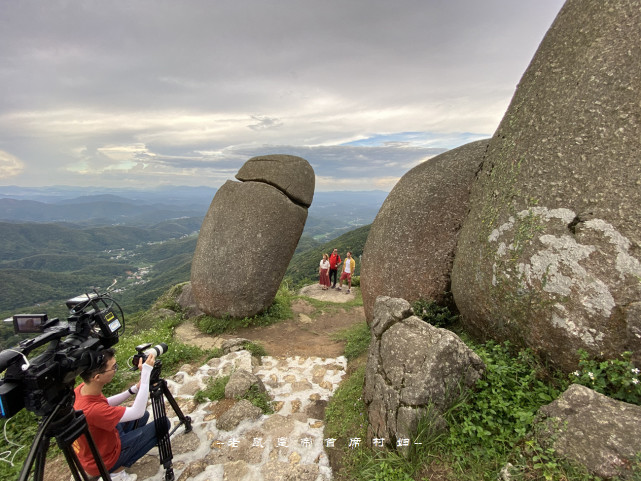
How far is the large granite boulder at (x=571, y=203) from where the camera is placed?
3.63m

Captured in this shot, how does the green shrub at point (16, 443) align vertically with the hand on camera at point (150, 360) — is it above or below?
below

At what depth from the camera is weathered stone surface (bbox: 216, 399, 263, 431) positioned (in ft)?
16.9

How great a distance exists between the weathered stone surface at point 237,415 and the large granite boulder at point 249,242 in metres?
5.21

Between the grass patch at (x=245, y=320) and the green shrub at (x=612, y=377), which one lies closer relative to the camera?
the green shrub at (x=612, y=377)

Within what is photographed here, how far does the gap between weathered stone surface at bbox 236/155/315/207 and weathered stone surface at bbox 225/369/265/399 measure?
6.58 m

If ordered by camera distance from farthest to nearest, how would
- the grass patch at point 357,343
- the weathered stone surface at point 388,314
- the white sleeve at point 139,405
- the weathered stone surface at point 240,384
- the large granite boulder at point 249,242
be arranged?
the large granite boulder at point 249,242
the grass patch at point 357,343
the weathered stone surface at point 240,384
the weathered stone surface at point 388,314
the white sleeve at point 139,405

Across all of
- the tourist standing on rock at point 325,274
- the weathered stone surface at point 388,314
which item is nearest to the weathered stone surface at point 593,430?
the weathered stone surface at point 388,314

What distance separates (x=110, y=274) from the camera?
15362cm

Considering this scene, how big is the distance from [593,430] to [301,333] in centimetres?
833

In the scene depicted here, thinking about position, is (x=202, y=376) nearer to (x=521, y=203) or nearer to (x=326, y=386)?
(x=326, y=386)

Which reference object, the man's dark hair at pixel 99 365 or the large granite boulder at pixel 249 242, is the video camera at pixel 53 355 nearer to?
the man's dark hair at pixel 99 365

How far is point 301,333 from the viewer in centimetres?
1047

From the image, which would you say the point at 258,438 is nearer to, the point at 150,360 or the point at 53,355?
the point at 150,360

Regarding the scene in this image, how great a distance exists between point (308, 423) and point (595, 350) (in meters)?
4.18
